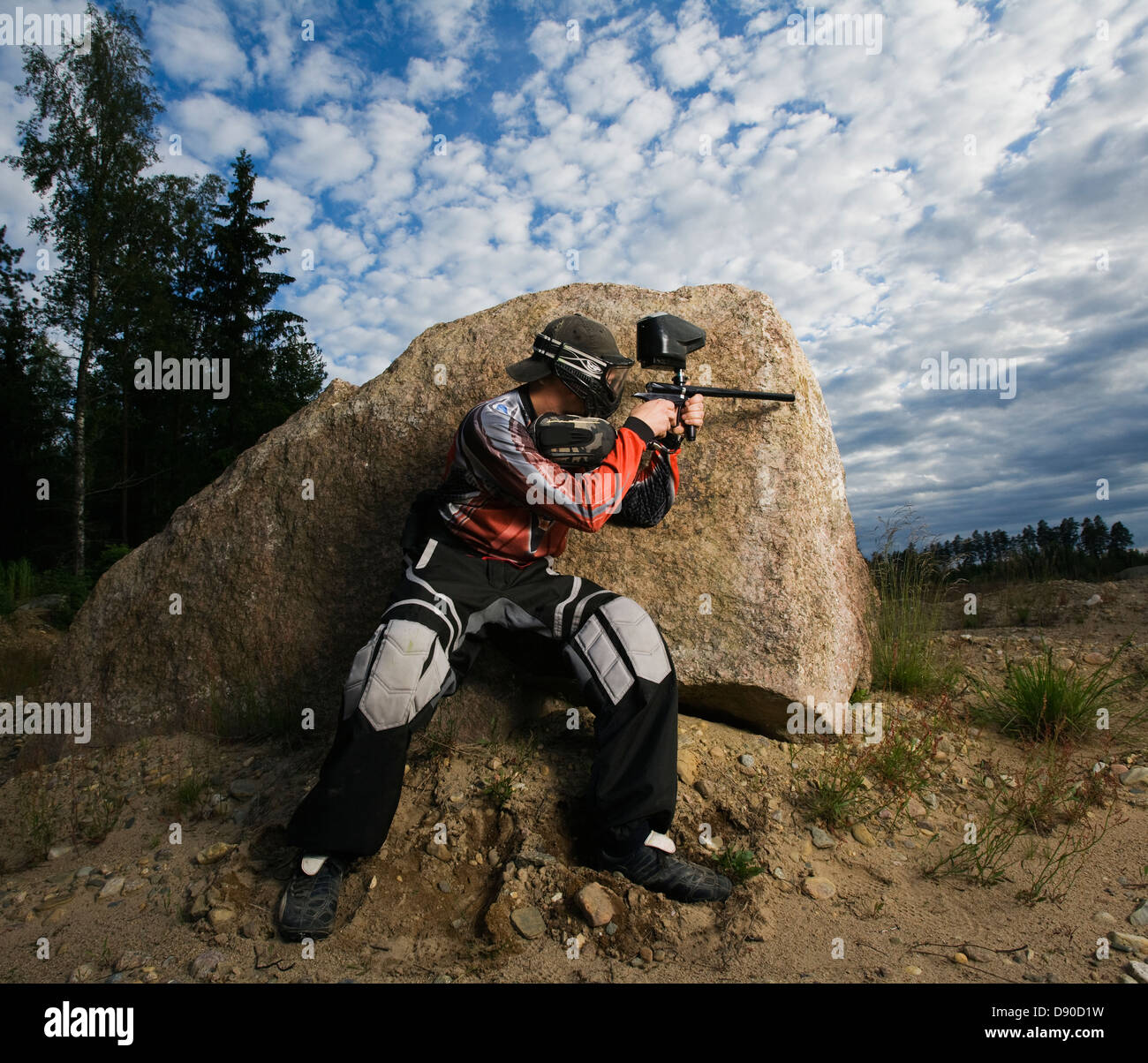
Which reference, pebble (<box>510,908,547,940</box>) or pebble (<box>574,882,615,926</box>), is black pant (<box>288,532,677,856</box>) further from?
pebble (<box>510,908,547,940</box>)

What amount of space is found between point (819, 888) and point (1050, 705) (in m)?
2.42

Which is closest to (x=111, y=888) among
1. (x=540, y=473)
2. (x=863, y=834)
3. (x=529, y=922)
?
(x=529, y=922)

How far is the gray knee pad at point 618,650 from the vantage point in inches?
123

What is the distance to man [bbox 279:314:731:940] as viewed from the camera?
290 centimetres

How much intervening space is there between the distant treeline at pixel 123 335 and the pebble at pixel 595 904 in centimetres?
1268

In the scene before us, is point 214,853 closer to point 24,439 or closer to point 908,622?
point 908,622

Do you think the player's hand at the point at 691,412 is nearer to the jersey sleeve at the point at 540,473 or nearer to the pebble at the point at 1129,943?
the jersey sleeve at the point at 540,473

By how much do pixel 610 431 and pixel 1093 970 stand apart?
9.26 feet

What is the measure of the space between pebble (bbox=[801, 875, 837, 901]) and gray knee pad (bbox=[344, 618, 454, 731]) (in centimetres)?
184

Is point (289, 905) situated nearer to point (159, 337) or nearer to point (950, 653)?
point (950, 653)

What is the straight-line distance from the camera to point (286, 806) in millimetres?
3703

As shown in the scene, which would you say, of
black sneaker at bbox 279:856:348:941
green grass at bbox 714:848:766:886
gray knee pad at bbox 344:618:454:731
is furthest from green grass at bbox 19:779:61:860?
green grass at bbox 714:848:766:886

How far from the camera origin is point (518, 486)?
325 cm
